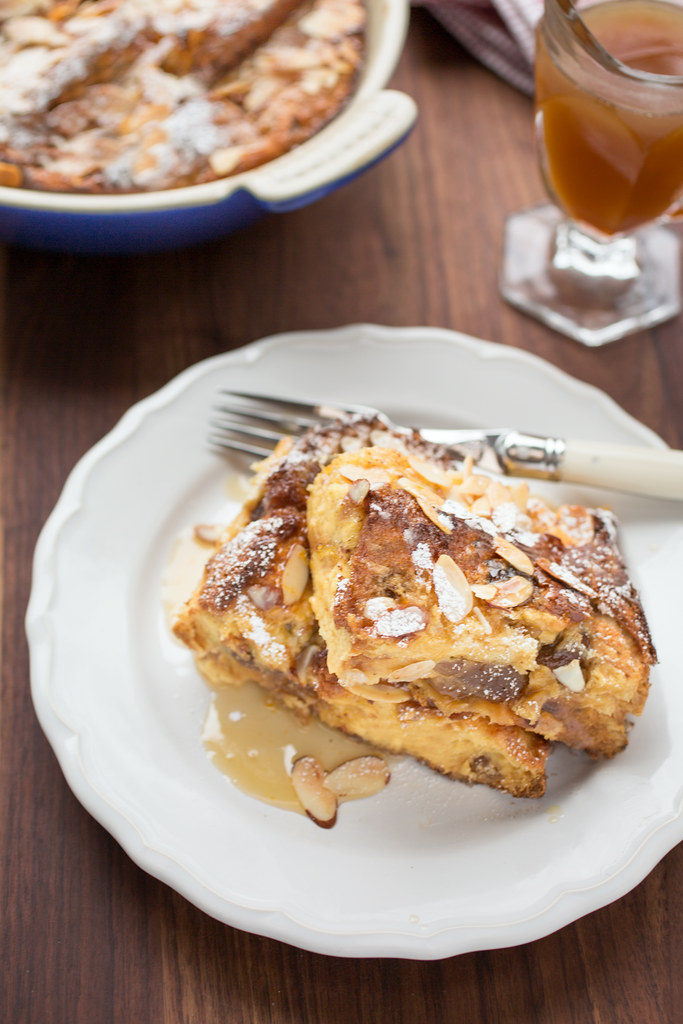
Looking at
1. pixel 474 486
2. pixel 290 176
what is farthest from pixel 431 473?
pixel 290 176

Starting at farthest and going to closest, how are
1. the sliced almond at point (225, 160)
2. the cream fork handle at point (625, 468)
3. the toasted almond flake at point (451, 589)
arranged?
the sliced almond at point (225, 160) < the cream fork handle at point (625, 468) < the toasted almond flake at point (451, 589)

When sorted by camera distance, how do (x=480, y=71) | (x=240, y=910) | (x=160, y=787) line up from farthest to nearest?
(x=480, y=71) < (x=160, y=787) < (x=240, y=910)

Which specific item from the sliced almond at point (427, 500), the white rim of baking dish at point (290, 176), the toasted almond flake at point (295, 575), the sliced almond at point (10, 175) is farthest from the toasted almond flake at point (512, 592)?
the sliced almond at point (10, 175)

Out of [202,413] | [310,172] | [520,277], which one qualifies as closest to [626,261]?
[520,277]

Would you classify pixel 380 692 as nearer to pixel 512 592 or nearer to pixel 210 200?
pixel 512 592

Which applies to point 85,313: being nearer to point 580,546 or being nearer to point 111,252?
point 111,252

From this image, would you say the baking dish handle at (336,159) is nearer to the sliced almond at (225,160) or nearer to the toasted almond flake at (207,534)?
the sliced almond at (225,160)
